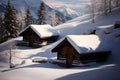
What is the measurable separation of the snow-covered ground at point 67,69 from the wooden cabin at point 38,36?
2506 mm

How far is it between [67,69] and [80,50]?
3444mm

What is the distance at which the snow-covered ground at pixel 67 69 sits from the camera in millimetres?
26234

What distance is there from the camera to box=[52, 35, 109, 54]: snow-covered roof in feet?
113

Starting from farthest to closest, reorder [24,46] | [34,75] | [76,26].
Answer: [76,26]
[24,46]
[34,75]

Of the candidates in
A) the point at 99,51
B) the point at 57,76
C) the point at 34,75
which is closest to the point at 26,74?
the point at 34,75

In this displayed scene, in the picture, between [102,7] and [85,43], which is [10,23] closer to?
[102,7]

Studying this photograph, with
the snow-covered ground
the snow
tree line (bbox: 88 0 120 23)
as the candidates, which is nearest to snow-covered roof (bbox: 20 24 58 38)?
the snow-covered ground

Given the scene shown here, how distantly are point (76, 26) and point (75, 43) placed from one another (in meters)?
33.1

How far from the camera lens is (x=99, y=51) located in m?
36.7

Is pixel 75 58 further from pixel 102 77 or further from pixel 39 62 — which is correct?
pixel 102 77

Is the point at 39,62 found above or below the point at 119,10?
below

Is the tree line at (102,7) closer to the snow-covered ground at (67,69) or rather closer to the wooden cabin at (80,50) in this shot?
the snow-covered ground at (67,69)

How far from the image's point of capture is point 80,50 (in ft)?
112

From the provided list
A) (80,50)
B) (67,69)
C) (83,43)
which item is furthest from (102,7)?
(67,69)
